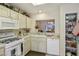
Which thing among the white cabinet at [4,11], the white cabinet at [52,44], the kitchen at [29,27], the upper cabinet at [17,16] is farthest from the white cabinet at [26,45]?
the white cabinet at [4,11]

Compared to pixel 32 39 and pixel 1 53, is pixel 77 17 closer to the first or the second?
pixel 32 39

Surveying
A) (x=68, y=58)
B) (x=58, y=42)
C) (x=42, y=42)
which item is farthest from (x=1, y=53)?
(x=58, y=42)

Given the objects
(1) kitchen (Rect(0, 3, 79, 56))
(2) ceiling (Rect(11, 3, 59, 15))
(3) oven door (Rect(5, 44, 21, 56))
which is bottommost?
(3) oven door (Rect(5, 44, 21, 56))

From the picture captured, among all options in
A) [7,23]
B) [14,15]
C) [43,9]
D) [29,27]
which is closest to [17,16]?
[14,15]

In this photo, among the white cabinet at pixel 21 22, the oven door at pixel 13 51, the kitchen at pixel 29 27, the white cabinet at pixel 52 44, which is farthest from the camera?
the white cabinet at pixel 52 44

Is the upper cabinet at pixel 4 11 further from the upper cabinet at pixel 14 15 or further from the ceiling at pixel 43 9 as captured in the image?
the ceiling at pixel 43 9

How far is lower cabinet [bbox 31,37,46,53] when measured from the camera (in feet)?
5.70

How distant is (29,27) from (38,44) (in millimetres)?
403

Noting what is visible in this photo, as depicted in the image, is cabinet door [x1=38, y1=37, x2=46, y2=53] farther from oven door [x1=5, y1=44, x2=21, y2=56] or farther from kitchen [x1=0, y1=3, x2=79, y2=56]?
oven door [x1=5, y1=44, x2=21, y2=56]

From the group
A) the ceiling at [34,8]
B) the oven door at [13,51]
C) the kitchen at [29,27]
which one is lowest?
the oven door at [13,51]

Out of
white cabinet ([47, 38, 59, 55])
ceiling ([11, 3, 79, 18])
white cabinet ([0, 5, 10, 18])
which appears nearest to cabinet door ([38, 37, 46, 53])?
white cabinet ([47, 38, 59, 55])

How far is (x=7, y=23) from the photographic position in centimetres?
162

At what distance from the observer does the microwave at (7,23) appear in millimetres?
1518

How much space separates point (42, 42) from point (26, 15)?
61cm
